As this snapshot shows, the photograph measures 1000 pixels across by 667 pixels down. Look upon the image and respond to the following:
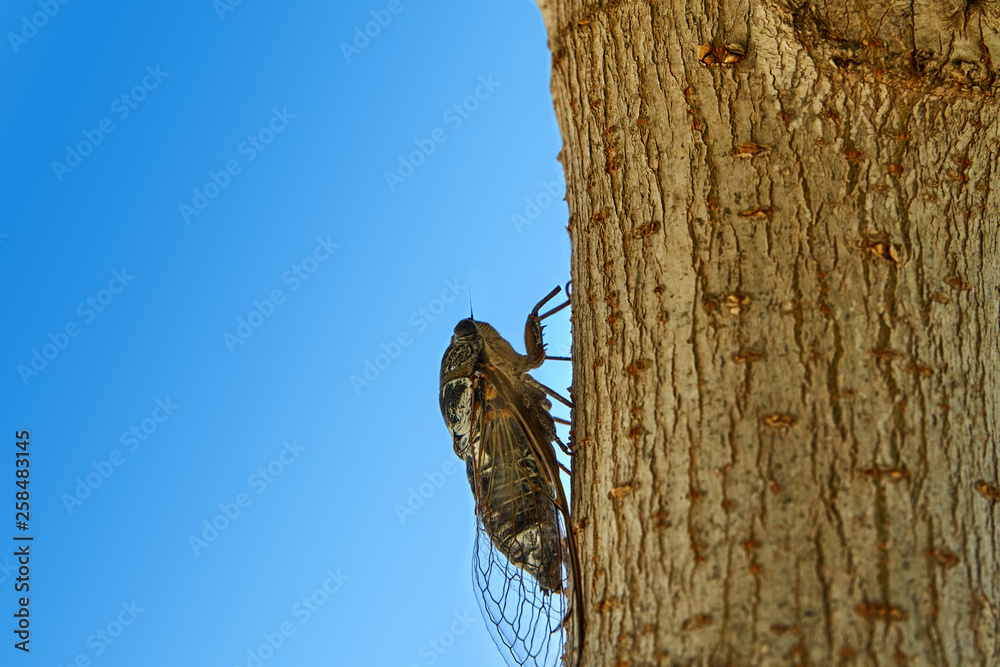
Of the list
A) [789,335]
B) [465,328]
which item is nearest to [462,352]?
[465,328]

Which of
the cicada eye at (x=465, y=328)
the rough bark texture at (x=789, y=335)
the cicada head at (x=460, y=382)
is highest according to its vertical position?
the cicada eye at (x=465, y=328)

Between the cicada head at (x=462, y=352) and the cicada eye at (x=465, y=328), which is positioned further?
the cicada eye at (x=465, y=328)

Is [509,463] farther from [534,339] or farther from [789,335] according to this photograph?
[789,335]

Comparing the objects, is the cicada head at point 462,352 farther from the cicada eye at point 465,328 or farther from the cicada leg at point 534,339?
the cicada leg at point 534,339

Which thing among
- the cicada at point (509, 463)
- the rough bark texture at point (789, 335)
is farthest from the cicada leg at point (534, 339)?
the rough bark texture at point (789, 335)

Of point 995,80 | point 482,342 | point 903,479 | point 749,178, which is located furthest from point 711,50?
point 482,342

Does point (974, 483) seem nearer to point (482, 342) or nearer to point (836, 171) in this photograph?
point (836, 171)

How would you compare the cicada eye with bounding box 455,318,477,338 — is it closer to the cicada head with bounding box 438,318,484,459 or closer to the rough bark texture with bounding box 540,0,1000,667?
the cicada head with bounding box 438,318,484,459
